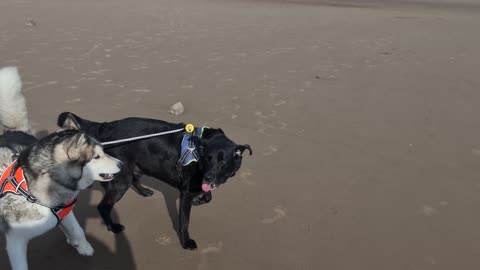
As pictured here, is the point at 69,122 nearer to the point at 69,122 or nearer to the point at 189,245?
the point at 69,122

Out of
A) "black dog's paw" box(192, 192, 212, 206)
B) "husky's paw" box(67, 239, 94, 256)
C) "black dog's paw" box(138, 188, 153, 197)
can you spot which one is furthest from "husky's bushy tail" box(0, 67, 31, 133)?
"black dog's paw" box(192, 192, 212, 206)

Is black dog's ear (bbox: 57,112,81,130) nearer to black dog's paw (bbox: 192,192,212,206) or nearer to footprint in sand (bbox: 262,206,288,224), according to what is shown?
black dog's paw (bbox: 192,192,212,206)

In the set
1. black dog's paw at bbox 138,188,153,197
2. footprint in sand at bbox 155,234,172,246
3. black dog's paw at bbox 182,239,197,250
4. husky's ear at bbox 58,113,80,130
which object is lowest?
footprint in sand at bbox 155,234,172,246

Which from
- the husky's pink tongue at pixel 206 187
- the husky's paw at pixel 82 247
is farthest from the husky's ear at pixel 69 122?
the husky's pink tongue at pixel 206 187

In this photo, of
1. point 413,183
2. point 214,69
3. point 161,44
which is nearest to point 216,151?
point 413,183

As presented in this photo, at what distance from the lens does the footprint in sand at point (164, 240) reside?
4227mm

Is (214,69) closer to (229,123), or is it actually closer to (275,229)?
(229,123)

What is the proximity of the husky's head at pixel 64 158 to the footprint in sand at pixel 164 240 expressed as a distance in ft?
4.01

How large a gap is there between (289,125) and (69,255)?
4.24 m

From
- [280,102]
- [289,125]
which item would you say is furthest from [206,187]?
[280,102]

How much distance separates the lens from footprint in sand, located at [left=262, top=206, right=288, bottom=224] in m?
4.57

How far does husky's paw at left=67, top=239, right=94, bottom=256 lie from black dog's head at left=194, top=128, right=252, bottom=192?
1.36 meters

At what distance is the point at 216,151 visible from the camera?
3824 millimetres

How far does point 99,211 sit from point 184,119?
308 cm
